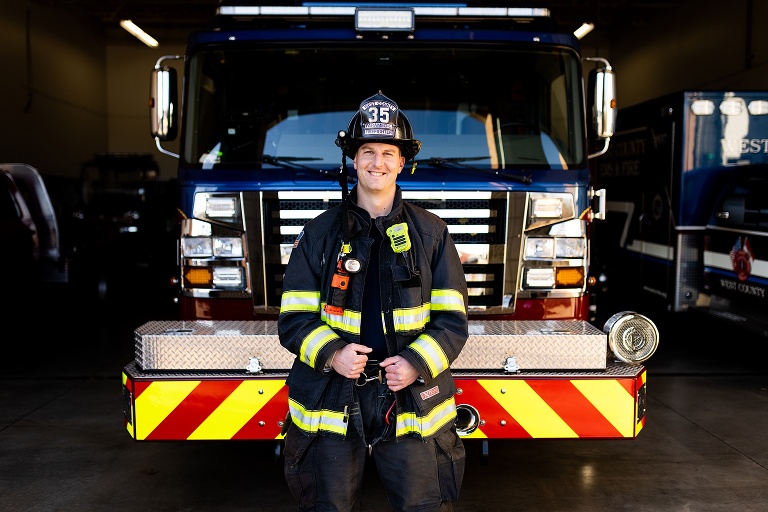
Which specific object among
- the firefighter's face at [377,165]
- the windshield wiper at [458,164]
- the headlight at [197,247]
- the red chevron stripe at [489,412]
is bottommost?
the red chevron stripe at [489,412]

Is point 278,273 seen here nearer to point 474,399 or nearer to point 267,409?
point 267,409

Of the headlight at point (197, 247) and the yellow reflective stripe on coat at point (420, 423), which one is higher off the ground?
the headlight at point (197, 247)

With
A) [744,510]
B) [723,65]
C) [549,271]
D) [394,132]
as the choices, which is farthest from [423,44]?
[723,65]

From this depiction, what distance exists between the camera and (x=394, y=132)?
9.59 feet

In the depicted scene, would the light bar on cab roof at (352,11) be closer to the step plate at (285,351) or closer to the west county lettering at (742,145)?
the step plate at (285,351)

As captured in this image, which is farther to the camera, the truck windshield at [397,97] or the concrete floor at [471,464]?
the truck windshield at [397,97]

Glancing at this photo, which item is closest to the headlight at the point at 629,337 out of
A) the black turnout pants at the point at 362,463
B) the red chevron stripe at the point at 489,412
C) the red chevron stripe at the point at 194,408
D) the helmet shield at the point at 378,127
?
the red chevron stripe at the point at 489,412

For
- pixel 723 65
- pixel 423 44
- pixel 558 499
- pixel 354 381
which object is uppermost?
pixel 723 65

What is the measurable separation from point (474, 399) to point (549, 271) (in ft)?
3.71

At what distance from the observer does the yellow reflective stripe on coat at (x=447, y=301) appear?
9.70 feet

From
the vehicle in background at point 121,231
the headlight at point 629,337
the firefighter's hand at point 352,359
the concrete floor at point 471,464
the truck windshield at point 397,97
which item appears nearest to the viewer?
the firefighter's hand at point 352,359

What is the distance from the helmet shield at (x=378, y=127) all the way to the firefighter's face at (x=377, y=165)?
27 millimetres

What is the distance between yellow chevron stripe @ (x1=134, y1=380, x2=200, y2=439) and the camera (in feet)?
12.4

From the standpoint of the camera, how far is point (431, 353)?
9.36 feet
